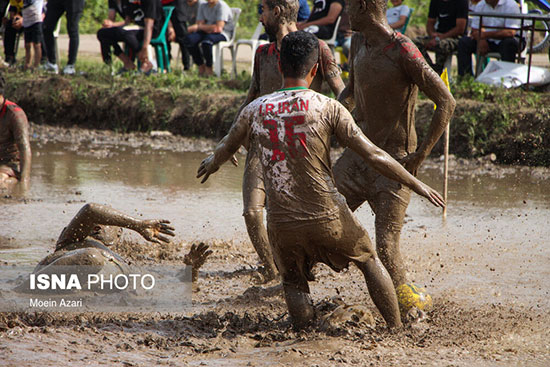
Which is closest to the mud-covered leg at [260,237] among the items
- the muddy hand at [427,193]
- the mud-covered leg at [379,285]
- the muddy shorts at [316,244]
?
the muddy shorts at [316,244]

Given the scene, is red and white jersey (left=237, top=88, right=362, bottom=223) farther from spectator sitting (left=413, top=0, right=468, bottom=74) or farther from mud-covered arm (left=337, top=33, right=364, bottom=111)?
spectator sitting (left=413, top=0, right=468, bottom=74)

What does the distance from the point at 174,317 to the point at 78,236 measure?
37.6 inches

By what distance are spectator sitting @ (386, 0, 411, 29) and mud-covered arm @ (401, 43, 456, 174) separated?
8.00 m

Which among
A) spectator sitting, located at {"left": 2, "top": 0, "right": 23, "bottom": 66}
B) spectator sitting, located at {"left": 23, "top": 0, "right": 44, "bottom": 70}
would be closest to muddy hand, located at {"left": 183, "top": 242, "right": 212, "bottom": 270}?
spectator sitting, located at {"left": 23, "top": 0, "right": 44, "bottom": 70}

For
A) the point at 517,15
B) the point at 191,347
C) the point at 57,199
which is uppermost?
the point at 517,15

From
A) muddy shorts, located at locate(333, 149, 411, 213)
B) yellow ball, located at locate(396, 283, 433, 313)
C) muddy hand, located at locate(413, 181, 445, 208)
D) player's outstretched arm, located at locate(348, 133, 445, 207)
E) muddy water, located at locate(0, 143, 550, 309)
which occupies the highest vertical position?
player's outstretched arm, located at locate(348, 133, 445, 207)

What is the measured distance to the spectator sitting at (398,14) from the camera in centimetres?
1250

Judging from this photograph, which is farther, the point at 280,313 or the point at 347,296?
the point at 347,296

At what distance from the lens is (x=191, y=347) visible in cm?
429

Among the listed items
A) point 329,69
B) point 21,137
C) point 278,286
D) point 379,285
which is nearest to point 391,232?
point 379,285

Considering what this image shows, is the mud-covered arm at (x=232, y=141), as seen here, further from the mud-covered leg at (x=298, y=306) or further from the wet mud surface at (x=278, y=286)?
the wet mud surface at (x=278, y=286)

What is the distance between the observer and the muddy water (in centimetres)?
607

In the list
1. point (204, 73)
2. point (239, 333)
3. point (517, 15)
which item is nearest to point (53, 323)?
point (239, 333)

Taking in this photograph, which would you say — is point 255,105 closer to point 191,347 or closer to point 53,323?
point 191,347
